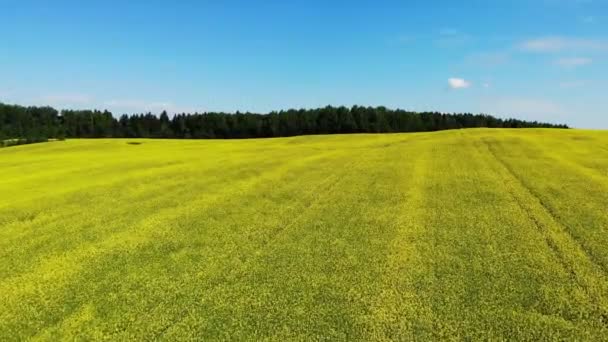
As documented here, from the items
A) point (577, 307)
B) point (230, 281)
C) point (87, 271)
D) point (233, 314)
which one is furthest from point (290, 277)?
point (577, 307)

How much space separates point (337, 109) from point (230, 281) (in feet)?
432

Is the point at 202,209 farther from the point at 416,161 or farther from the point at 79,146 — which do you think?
the point at 79,146

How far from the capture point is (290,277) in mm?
9812

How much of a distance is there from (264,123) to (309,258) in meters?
128

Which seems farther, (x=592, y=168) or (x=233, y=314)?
(x=592, y=168)

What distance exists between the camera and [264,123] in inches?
5404

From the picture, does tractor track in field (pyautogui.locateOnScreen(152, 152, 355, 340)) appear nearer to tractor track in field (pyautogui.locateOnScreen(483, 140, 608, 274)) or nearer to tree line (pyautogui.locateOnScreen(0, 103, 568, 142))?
tractor track in field (pyautogui.locateOnScreen(483, 140, 608, 274))

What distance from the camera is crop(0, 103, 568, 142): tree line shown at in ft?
421

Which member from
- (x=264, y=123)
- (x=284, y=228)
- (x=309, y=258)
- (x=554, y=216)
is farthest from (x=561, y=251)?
(x=264, y=123)

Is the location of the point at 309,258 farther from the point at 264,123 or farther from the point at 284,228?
the point at 264,123

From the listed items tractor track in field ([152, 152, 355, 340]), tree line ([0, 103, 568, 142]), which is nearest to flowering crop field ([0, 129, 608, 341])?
tractor track in field ([152, 152, 355, 340])

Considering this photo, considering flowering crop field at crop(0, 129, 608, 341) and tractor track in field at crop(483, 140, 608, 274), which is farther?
tractor track in field at crop(483, 140, 608, 274)

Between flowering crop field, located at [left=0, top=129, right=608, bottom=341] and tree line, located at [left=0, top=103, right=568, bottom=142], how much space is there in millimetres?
109407

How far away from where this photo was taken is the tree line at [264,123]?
12825 centimetres
